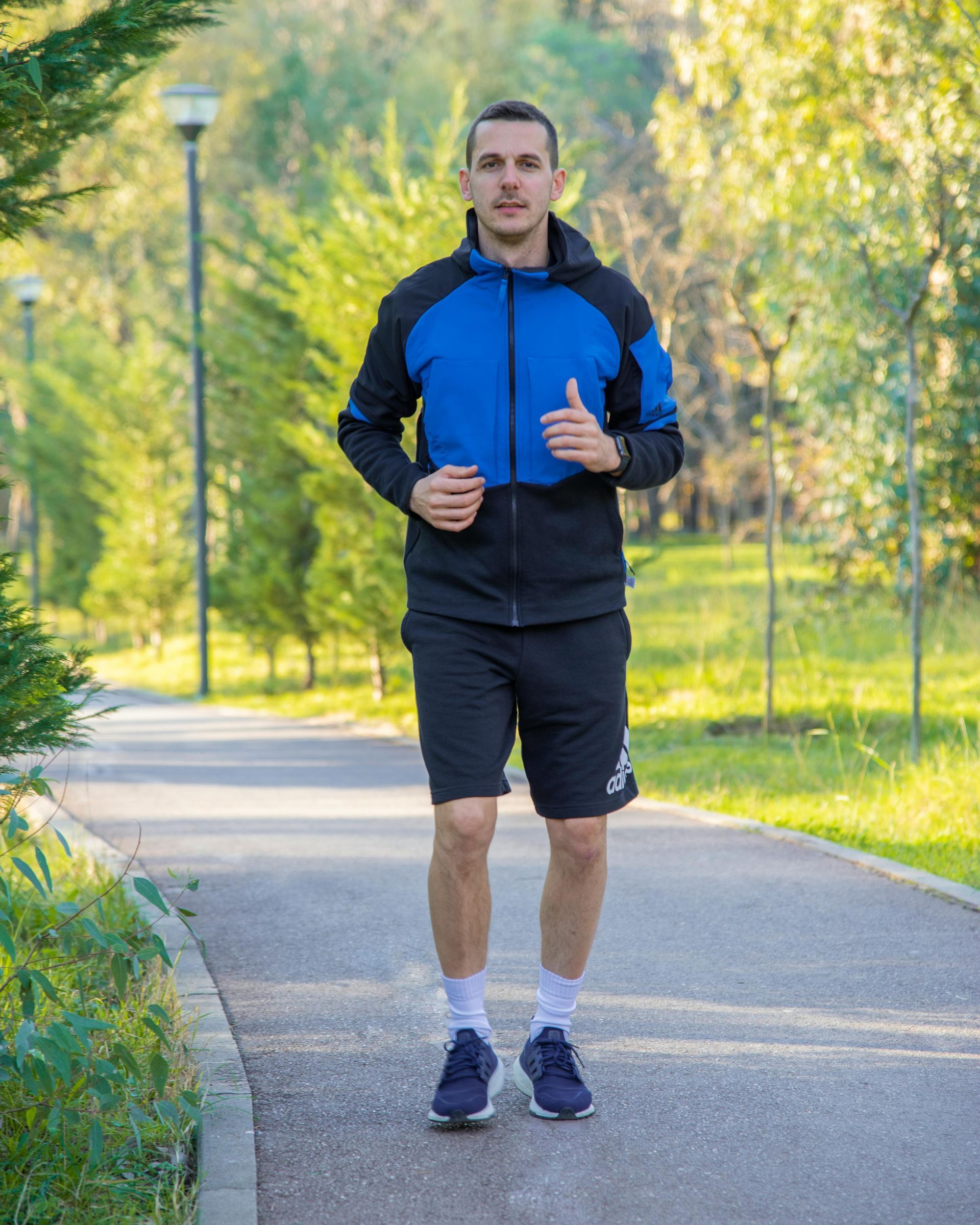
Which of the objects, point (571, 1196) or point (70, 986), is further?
point (70, 986)

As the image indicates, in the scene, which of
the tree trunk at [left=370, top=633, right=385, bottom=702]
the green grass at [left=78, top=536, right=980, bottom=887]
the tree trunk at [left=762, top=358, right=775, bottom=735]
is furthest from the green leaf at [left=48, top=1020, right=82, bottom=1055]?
the tree trunk at [left=370, top=633, right=385, bottom=702]

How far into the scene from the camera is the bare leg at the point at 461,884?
3.14 m

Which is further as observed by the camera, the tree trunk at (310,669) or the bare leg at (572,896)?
the tree trunk at (310,669)

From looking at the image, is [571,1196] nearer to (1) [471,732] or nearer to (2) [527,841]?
(1) [471,732]

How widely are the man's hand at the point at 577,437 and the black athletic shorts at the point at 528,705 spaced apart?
0.39 meters

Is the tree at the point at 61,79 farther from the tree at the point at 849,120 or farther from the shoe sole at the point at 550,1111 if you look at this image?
the tree at the point at 849,120

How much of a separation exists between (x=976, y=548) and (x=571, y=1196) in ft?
37.1

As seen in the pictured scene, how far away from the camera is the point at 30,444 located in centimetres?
2272

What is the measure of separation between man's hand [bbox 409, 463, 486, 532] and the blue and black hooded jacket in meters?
0.12

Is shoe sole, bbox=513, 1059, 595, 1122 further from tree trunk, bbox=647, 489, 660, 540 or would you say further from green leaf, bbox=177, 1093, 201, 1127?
tree trunk, bbox=647, 489, 660, 540

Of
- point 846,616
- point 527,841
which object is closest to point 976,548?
point 846,616

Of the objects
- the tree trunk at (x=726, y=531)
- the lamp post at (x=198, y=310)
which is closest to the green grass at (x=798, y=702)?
the lamp post at (x=198, y=310)

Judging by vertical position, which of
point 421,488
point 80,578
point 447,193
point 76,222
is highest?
point 76,222

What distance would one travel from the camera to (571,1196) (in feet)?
9.34
